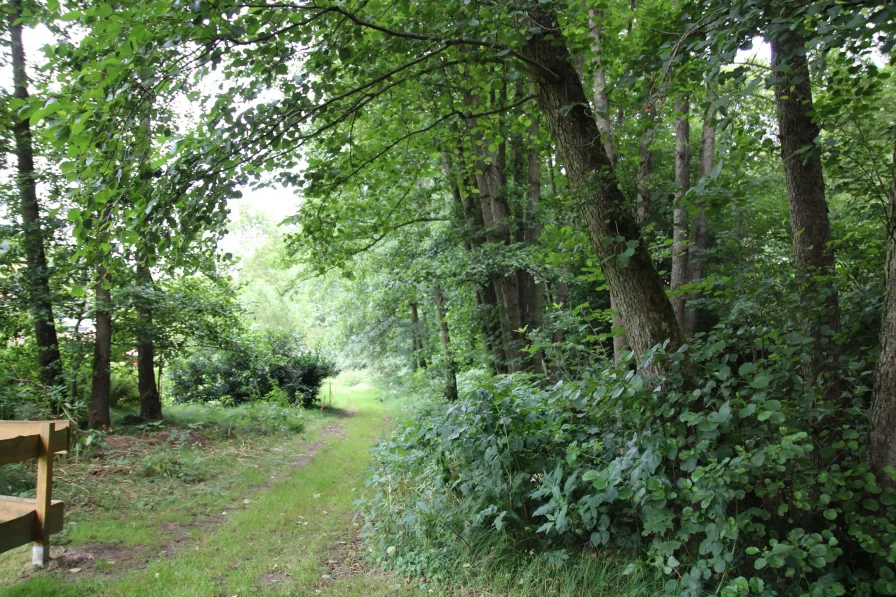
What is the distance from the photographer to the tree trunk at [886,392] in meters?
3.10

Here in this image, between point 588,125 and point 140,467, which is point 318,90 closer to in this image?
point 588,125

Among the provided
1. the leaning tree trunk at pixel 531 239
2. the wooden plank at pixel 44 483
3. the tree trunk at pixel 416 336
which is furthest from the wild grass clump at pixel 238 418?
the wooden plank at pixel 44 483

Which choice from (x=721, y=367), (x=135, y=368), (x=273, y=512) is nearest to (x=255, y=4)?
(x=721, y=367)

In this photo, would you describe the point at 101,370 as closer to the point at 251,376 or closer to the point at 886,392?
the point at 251,376

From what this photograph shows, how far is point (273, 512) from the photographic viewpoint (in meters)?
6.25

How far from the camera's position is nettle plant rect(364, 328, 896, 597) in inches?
117

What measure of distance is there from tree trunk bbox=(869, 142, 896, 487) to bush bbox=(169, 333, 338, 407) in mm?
11946

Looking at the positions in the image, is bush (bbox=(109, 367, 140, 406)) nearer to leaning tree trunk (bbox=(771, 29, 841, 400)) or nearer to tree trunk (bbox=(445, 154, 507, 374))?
tree trunk (bbox=(445, 154, 507, 374))

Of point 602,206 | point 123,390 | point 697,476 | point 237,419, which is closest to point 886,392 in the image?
point 697,476

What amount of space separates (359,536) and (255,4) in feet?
15.2

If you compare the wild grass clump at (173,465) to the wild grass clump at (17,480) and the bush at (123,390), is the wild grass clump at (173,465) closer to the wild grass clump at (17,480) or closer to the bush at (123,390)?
the wild grass clump at (17,480)

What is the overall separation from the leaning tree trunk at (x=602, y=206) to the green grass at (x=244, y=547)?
66.6 inches

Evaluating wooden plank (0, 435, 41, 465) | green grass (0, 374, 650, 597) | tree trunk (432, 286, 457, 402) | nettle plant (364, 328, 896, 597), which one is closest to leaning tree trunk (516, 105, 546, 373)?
tree trunk (432, 286, 457, 402)

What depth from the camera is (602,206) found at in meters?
3.89
